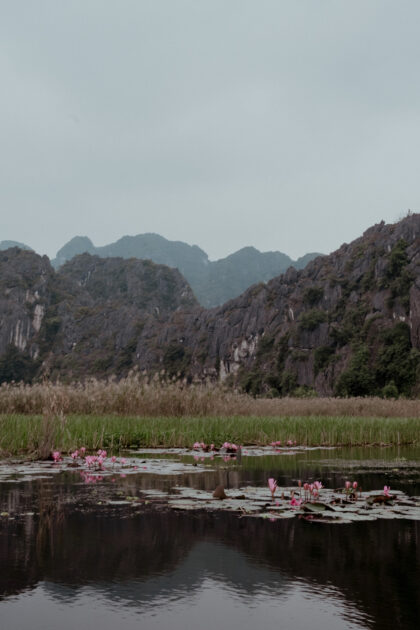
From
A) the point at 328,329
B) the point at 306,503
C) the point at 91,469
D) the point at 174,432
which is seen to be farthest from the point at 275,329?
the point at 306,503

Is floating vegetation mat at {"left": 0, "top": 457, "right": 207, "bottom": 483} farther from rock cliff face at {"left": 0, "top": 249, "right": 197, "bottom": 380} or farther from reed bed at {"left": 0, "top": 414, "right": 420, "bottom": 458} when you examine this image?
rock cliff face at {"left": 0, "top": 249, "right": 197, "bottom": 380}

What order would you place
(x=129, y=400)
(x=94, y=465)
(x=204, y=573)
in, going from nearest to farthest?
1. (x=204, y=573)
2. (x=94, y=465)
3. (x=129, y=400)

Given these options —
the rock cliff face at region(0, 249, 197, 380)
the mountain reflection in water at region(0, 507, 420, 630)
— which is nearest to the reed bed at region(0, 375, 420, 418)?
the mountain reflection in water at region(0, 507, 420, 630)

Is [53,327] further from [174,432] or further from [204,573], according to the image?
[204,573]

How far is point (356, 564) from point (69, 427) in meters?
9.59

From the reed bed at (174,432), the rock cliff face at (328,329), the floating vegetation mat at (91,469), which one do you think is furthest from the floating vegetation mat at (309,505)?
the rock cliff face at (328,329)

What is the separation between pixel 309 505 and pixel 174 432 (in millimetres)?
8358

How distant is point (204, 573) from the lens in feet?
12.7

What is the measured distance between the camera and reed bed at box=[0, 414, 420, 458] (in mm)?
11578

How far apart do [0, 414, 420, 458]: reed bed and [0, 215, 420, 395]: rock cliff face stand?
98.0ft

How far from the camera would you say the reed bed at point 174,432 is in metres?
11.6

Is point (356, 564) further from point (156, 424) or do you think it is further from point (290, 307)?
point (290, 307)

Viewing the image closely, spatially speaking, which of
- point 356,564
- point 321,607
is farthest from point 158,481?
point 321,607

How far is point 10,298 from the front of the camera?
171500 mm
